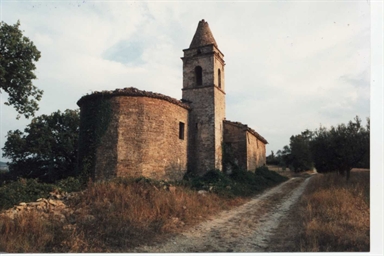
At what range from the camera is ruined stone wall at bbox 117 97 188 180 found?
15375 millimetres

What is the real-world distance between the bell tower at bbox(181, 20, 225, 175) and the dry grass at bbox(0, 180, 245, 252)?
24.4ft

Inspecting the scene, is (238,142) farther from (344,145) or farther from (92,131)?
(92,131)

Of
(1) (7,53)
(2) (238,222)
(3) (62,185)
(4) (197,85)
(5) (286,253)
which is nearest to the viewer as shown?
(5) (286,253)

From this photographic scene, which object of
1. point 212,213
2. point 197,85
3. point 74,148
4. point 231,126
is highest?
point 197,85

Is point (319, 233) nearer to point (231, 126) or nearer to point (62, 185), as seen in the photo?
point (62, 185)

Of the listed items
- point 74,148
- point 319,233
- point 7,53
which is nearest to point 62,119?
point 74,148

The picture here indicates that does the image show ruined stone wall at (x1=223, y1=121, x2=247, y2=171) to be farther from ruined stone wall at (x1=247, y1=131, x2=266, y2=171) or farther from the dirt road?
the dirt road

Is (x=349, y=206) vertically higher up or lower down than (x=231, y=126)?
lower down

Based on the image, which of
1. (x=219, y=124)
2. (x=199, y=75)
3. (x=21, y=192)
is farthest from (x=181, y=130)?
(x=21, y=192)

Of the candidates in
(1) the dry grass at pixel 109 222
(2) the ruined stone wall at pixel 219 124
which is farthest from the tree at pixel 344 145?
(1) the dry grass at pixel 109 222

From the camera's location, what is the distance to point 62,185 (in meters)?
13.4

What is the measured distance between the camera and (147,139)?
15.9 metres

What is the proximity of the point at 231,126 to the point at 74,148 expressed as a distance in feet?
50.4

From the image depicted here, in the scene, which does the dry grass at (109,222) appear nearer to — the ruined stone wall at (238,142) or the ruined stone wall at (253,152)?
the ruined stone wall at (238,142)
